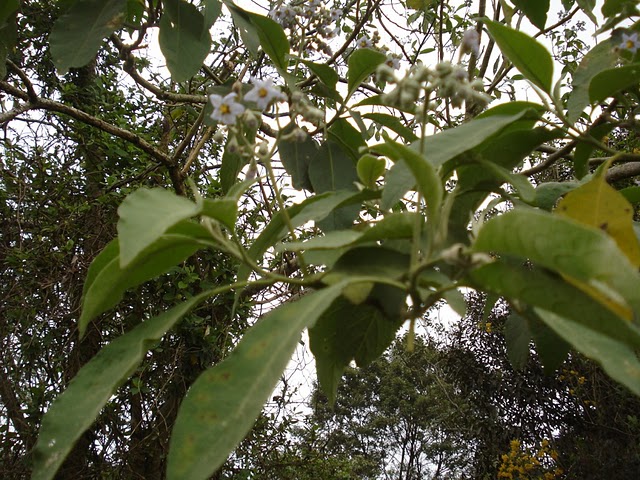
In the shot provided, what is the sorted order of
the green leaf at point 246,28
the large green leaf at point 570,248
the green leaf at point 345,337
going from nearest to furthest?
the large green leaf at point 570,248 < the green leaf at point 345,337 < the green leaf at point 246,28

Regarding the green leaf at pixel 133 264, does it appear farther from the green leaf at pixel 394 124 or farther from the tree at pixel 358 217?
the green leaf at pixel 394 124

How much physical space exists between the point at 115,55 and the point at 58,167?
3.65 ft

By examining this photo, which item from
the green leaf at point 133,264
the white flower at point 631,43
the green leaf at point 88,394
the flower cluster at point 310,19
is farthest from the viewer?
the flower cluster at point 310,19

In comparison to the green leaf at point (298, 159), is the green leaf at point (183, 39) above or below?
above

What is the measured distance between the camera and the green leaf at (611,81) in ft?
2.63

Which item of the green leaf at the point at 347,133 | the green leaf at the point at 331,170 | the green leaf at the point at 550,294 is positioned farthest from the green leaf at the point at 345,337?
the green leaf at the point at 347,133

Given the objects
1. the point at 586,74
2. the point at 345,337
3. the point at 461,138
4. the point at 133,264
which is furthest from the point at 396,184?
the point at 586,74

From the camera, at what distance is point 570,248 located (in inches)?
17.1

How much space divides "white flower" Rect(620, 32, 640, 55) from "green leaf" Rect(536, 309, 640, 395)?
677mm

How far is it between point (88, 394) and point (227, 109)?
438 millimetres

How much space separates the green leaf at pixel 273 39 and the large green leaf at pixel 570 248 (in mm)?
703

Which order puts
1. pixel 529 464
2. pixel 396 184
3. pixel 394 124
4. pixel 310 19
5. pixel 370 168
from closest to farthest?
pixel 396 184 < pixel 370 168 < pixel 394 124 < pixel 310 19 < pixel 529 464

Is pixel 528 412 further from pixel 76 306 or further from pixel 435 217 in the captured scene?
pixel 435 217

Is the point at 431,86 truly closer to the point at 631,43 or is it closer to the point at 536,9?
the point at 631,43
